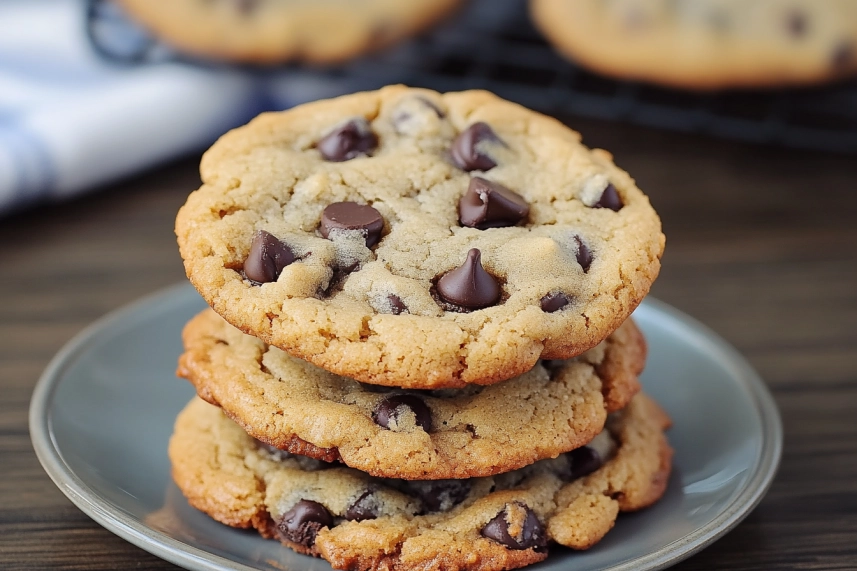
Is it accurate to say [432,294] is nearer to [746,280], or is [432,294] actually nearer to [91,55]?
[746,280]

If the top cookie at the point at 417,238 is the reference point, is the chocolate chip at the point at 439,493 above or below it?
below

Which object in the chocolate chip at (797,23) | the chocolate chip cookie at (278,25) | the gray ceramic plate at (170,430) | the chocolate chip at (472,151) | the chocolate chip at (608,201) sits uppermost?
the chocolate chip at (472,151)

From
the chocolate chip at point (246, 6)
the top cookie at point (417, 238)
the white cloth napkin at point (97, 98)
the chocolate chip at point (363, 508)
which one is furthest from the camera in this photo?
the chocolate chip at point (246, 6)

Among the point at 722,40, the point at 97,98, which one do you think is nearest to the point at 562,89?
the point at 722,40

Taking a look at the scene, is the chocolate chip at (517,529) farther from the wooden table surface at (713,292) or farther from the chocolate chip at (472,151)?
the chocolate chip at (472,151)

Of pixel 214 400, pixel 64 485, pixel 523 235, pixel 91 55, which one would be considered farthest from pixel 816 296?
pixel 91 55

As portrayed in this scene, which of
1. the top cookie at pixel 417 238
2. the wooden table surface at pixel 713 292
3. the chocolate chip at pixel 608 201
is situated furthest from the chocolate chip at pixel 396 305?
the wooden table surface at pixel 713 292

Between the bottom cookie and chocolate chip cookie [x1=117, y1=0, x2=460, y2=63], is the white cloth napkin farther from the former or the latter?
the bottom cookie

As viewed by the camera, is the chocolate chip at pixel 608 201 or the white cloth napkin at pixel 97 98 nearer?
the chocolate chip at pixel 608 201
